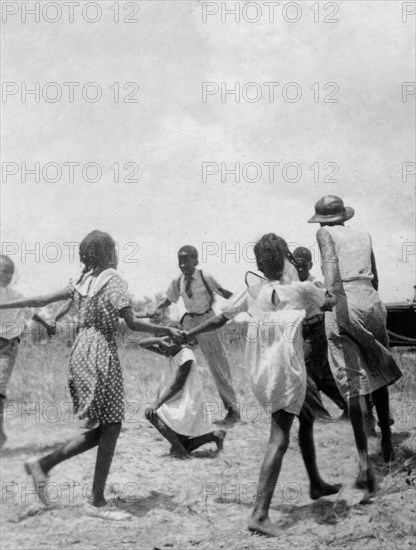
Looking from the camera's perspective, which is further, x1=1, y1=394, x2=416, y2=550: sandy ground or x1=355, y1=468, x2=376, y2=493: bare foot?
x1=355, y1=468, x2=376, y2=493: bare foot

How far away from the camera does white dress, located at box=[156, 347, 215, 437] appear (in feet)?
18.4

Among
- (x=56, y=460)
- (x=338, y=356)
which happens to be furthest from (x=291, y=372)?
(x=56, y=460)

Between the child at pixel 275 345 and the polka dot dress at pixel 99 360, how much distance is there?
0.71 meters

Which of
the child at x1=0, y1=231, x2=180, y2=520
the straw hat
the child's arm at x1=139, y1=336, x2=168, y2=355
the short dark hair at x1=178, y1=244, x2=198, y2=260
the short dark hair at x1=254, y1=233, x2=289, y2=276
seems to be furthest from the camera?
the short dark hair at x1=178, y1=244, x2=198, y2=260

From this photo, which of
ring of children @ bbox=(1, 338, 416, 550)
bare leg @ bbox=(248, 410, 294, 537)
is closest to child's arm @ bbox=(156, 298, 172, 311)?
ring of children @ bbox=(1, 338, 416, 550)

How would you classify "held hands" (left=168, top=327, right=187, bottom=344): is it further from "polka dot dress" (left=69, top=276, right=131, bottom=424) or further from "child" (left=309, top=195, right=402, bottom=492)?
"child" (left=309, top=195, right=402, bottom=492)

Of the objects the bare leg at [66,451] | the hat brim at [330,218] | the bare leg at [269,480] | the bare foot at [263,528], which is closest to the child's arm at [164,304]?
the hat brim at [330,218]

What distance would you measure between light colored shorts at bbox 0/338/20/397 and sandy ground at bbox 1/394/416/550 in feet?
2.07

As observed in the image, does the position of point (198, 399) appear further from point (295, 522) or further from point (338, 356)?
point (295, 522)

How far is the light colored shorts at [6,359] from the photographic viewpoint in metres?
5.69

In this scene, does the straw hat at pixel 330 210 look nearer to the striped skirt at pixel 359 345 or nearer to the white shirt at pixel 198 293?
the striped skirt at pixel 359 345

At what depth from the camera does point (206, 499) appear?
449 cm

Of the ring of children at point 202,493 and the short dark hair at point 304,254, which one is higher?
the short dark hair at point 304,254

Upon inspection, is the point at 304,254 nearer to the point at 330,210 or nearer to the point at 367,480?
the point at 330,210
